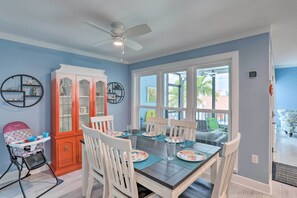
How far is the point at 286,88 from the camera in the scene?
5586mm

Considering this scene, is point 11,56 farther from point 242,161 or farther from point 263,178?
point 263,178

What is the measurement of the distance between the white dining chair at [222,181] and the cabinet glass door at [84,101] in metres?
2.55

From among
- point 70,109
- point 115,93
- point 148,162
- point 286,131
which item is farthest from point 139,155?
point 286,131

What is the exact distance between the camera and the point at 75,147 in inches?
117

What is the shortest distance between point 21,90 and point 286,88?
7832 mm

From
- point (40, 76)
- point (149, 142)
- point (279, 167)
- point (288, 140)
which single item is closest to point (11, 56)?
point (40, 76)

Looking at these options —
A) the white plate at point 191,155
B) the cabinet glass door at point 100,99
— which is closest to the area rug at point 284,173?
the white plate at point 191,155

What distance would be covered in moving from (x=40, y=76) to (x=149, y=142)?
245 cm

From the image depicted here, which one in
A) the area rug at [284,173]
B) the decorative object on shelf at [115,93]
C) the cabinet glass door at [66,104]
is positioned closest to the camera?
the area rug at [284,173]

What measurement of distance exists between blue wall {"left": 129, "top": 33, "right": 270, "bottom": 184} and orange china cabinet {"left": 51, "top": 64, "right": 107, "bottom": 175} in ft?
9.11

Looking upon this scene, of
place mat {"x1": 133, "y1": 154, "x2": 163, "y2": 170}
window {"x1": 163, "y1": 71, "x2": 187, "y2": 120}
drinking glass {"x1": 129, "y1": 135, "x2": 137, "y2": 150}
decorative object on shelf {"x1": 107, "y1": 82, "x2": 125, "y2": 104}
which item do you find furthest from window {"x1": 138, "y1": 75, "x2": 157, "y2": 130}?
place mat {"x1": 133, "y1": 154, "x2": 163, "y2": 170}

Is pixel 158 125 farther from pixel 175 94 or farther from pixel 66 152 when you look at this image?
pixel 66 152

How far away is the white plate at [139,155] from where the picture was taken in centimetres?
148

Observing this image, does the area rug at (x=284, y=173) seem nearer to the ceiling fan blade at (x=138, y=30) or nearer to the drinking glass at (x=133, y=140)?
the drinking glass at (x=133, y=140)
